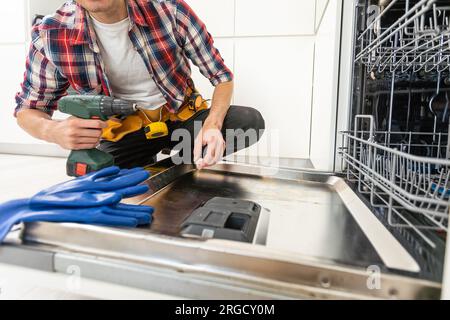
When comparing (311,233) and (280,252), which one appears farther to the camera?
(311,233)

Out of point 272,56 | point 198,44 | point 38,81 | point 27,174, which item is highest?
point 272,56

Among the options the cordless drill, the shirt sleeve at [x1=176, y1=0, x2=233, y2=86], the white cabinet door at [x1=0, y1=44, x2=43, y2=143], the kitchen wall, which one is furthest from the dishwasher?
the white cabinet door at [x1=0, y1=44, x2=43, y2=143]

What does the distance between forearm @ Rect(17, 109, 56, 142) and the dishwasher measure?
0.35 m

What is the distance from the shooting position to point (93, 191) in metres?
0.59

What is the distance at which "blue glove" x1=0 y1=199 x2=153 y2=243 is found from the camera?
1.64 ft

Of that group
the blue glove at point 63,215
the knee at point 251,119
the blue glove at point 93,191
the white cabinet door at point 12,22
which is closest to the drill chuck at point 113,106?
the blue glove at point 93,191

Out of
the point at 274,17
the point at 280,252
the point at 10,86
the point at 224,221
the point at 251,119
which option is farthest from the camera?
the point at 10,86

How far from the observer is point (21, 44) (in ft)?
6.46

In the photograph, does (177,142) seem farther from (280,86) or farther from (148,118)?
(280,86)

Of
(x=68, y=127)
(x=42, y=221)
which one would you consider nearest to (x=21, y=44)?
(x=68, y=127)

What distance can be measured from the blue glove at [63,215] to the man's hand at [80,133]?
295mm

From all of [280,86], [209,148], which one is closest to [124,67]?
[209,148]

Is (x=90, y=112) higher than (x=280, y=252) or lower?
higher

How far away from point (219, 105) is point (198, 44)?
0.75 ft
